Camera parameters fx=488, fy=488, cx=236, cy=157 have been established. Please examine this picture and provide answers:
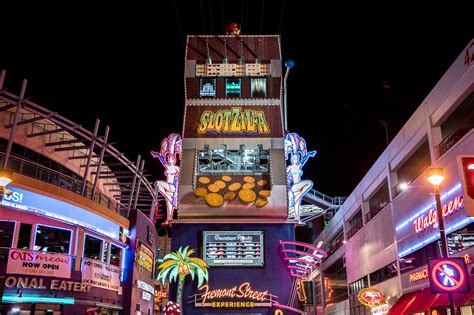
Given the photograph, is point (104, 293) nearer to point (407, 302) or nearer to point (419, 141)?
point (407, 302)

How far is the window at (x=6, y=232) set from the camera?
28.4m

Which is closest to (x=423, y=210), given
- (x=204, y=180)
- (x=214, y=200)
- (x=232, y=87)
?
(x=214, y=200)

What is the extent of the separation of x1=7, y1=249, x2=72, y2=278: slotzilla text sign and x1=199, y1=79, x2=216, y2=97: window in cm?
1333

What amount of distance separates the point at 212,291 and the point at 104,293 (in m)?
11.5

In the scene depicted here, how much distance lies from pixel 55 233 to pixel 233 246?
1338 centimetres

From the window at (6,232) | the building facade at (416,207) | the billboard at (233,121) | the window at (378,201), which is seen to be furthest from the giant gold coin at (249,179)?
the window at (6,232)

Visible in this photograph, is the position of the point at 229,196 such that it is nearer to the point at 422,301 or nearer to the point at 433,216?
the point at 433,216

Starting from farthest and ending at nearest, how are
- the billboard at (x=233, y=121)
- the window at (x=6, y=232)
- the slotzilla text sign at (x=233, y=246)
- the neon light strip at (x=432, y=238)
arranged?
the billboard at (x=233, y=121) < the window at (x=6, y=232) < the slotzilla text sign at (x=233, y=246) < the neon light strip at (x=432, y=238)

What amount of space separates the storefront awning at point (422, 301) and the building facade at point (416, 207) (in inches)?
2.2

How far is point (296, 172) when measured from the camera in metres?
28.4

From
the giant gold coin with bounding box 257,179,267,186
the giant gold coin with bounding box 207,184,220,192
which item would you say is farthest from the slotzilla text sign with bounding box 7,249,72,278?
the giant gold coin with bounding box 257,179,267,186

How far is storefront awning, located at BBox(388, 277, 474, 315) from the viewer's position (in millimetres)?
21181

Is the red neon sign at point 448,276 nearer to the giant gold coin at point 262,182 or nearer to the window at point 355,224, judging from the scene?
the giant gold coin at point 262,182

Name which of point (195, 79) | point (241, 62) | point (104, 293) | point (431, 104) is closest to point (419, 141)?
point (431, 104)
